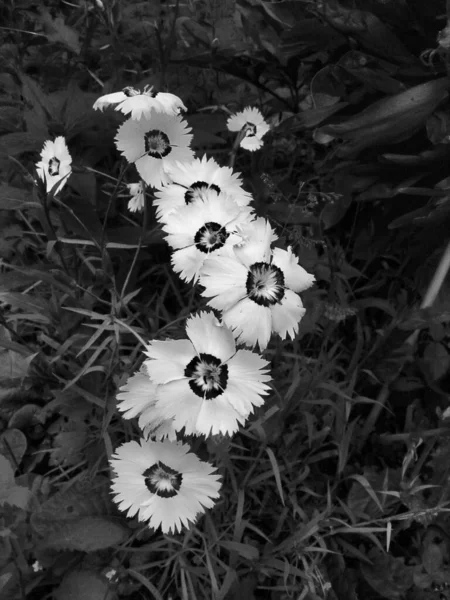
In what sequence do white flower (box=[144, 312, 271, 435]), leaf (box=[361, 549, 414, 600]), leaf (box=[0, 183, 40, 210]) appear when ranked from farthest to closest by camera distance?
1. leaf (box=[0, 183, 40, 210])
2. leaf (box=[361, 549, 414, 600])
3. white flower (box=[144, 312, 271, 435])

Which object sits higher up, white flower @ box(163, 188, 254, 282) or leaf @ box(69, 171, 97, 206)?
white flower @ box(163, 188, 254, 282)

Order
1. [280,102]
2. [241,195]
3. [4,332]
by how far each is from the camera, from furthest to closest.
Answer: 1. [280,102]
2. [4,332]
3. [241,195]

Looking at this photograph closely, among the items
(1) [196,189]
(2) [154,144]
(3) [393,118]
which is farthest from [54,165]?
(3) [393,118]

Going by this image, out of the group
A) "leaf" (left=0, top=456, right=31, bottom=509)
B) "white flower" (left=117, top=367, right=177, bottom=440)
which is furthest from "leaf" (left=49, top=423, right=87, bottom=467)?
"white flower" (left=117, top=367, right=177, bottom=440)

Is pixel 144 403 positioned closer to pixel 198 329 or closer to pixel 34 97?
pixel 198 329

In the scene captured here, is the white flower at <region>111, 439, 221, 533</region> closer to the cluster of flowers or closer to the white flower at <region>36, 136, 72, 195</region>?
the cluster of flowers

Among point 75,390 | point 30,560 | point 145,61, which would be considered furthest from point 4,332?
point 145,61

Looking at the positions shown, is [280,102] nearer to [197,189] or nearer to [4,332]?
[197,189]
